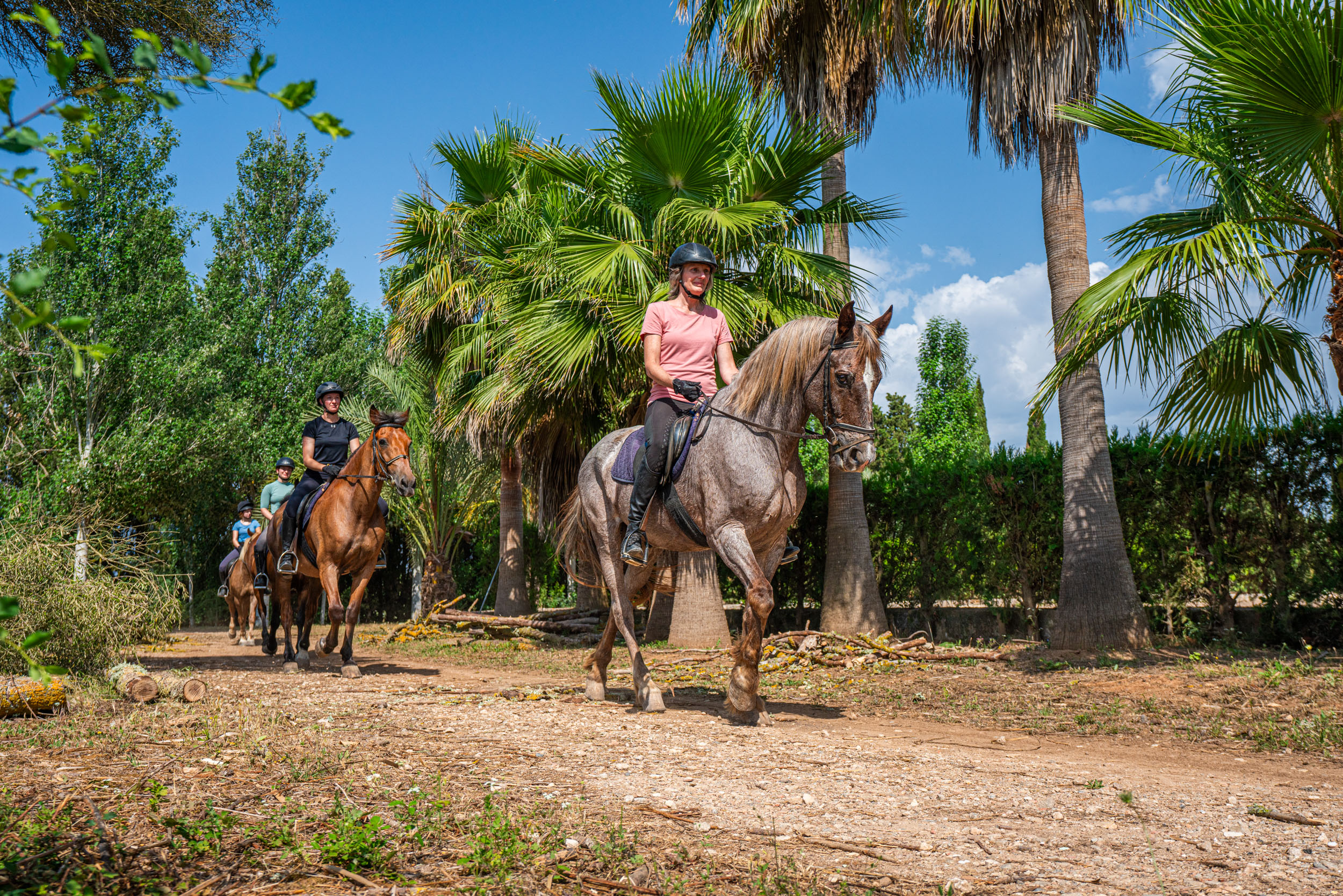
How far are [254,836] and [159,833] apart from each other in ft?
1.25

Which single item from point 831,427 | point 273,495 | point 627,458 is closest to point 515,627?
point 273,495

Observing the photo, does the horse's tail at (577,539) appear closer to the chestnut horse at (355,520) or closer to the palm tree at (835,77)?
the chestnut horse at (355,520)

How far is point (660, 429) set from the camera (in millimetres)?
6383

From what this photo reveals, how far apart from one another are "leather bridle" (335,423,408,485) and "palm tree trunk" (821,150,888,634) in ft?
20.5

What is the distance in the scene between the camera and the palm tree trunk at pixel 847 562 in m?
12.0

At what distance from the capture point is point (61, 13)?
7.61m

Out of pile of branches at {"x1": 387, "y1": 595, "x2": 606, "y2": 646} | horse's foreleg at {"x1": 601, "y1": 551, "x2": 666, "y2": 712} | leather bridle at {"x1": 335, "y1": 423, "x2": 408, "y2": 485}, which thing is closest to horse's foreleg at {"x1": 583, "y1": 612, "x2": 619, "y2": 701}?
horse's foreleg at {"x1": 601, "y1": 551, "x2": 666, "y2": 712}

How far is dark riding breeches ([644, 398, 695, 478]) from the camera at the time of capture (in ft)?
20.8

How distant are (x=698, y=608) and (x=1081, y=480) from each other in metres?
5.60

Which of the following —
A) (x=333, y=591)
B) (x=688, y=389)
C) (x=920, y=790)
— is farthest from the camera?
(x=333, y=591)

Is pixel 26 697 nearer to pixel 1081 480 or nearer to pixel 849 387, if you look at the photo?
pixel 849 387

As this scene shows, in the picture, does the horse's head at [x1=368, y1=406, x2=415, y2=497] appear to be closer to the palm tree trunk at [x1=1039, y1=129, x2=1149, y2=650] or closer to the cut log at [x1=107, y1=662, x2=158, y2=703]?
the cut log at [x1=107, y1=662, x2=158, y2=703]

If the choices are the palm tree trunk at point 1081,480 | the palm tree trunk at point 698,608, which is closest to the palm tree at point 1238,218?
the palm tree trunk at point 1081,480

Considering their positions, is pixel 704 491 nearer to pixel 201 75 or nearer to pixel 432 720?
pixel 432 720
